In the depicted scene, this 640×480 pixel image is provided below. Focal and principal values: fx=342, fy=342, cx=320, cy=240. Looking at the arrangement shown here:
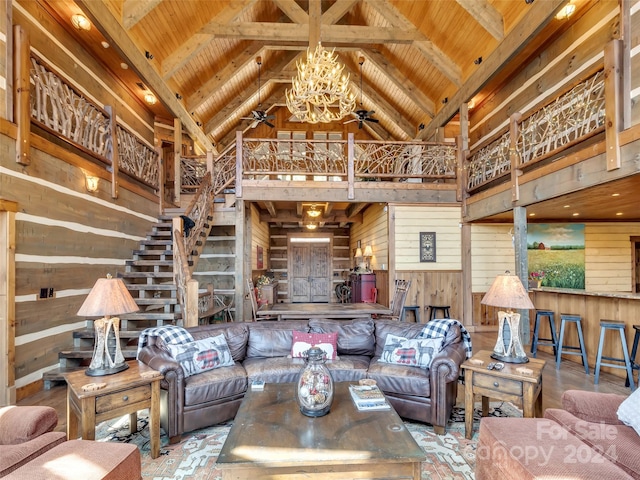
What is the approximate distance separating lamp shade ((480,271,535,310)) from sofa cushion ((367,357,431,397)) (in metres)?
0.93

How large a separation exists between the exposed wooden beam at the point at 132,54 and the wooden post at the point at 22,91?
1.15m

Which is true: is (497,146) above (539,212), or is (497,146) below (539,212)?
above

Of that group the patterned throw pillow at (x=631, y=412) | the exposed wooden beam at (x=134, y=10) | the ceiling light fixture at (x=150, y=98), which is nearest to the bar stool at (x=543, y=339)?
the patterned throw pillow at (x=631, y=412)

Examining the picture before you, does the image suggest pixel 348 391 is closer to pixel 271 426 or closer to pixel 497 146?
pixel 271 426

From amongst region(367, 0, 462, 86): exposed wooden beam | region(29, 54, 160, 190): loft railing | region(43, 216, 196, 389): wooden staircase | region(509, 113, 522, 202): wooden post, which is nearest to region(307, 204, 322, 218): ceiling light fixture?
region(43, 216, 196, 389): wooden staircase

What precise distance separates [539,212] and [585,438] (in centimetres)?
507

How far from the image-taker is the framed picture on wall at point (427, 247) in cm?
741

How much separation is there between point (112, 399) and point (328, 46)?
26.2 feet

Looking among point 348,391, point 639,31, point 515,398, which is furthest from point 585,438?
point 639,31

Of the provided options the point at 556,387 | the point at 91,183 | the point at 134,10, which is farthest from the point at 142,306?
the point at 556,387

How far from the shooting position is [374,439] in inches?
76.5

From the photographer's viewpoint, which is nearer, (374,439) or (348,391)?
(374,439)

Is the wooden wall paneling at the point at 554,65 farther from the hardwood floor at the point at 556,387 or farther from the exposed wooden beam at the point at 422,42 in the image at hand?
the hardwood floor at the point at 556,387

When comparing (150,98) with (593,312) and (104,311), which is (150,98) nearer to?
(104,311)
